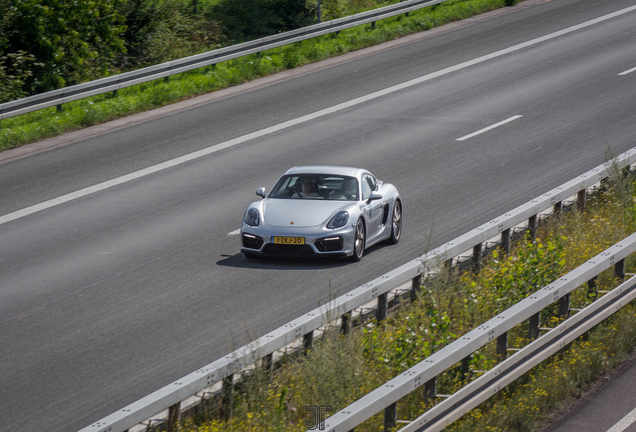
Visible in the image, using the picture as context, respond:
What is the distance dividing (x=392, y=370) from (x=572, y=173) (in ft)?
34.8

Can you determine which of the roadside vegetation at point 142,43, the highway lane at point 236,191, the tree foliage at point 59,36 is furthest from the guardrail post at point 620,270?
the tree foliage at point 59,36

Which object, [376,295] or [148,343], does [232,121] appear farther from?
[376,295]

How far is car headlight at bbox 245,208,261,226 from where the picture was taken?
505 inches

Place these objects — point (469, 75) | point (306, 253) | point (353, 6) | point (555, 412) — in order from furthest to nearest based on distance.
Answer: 1. point (353, 6)
2. point (469, 75)
3. point (306, 253)
4. point (555, 412)

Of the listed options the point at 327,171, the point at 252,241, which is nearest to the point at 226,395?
the point at 252,241

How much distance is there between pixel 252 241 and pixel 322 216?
1.11 m

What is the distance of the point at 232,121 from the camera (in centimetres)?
2189

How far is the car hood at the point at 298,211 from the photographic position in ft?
41.8

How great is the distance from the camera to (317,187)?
13688 mm

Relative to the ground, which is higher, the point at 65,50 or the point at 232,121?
the point at 65,50

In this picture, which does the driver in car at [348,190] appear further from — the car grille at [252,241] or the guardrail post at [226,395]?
the guardrail post at [226,395]

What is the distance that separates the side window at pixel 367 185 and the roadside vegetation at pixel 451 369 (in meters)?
3.60

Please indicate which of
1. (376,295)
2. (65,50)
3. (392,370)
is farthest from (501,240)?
(65,50)

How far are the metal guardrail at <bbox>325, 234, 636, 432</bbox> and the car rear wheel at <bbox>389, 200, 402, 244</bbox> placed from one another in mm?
4938
